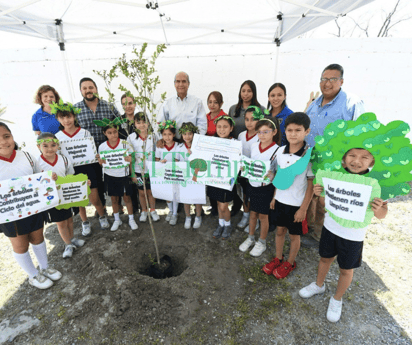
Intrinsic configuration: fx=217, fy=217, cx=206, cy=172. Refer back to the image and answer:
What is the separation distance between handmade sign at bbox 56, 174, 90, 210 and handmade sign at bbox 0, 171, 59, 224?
230 mm

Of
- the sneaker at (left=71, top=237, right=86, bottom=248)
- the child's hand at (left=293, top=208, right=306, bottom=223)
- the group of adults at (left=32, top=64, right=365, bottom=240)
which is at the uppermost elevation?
the group of adults at (left=32, top=64, right=365, bottom=240)

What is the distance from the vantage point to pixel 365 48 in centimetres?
621

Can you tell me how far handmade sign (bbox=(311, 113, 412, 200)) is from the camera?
1795 millimetres

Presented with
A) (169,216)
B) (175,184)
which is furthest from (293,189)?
(169,216)

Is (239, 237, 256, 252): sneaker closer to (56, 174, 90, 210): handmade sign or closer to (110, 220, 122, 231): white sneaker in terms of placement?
(110, 220, 122, 231): white sneaker

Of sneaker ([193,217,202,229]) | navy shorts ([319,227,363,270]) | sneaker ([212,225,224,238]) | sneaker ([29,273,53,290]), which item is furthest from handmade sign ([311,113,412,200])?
sneaker ([29,273,53,290])

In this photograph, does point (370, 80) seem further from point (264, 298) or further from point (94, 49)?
point (94, 49)

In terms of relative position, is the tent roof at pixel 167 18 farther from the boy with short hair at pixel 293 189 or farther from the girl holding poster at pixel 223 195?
the boy with short hair at pixel 293 189

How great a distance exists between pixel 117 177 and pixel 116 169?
147 millimetres

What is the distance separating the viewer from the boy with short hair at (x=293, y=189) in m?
2.48

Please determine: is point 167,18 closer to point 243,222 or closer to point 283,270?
point 243,222

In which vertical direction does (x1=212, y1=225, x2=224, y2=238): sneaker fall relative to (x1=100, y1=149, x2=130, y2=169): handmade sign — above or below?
below

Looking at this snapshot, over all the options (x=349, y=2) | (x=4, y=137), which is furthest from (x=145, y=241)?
(x=349, y=2)

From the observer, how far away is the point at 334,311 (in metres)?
2.50
